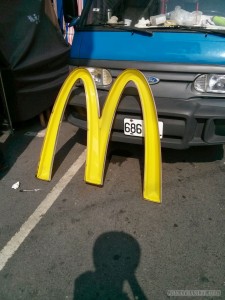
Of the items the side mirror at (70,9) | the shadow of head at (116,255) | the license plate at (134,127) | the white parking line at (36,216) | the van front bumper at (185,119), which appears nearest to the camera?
the shadow of head at (116,255)

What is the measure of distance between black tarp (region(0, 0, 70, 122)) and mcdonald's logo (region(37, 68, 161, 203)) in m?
1.19

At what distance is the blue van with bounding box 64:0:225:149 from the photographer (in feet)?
8.50

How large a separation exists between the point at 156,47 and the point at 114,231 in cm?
185

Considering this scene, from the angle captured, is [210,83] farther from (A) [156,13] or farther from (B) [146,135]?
(A) [156,13]

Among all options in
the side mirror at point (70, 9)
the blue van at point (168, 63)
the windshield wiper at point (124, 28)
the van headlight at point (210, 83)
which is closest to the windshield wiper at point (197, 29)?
the blue van at point (168, 63)

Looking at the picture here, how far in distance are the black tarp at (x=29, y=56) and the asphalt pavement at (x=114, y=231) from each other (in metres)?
0.96

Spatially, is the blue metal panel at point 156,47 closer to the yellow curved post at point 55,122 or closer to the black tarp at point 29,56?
the yellow curved post at point 55,122

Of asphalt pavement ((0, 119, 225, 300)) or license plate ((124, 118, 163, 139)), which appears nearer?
asphalt pavement ((0, 119, 225, 300))

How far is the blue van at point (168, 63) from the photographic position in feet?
8.50

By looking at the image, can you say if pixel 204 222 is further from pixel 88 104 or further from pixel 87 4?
pixel 87 4

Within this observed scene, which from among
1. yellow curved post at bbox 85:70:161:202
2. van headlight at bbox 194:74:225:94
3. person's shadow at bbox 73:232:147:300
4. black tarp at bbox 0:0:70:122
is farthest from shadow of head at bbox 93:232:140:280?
black tarp at bbox 0:0:70:122

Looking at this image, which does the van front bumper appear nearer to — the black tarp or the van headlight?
the van headlight

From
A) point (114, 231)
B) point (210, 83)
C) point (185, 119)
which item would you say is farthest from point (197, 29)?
point (114, 231)

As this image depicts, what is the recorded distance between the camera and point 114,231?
93.7 inches
